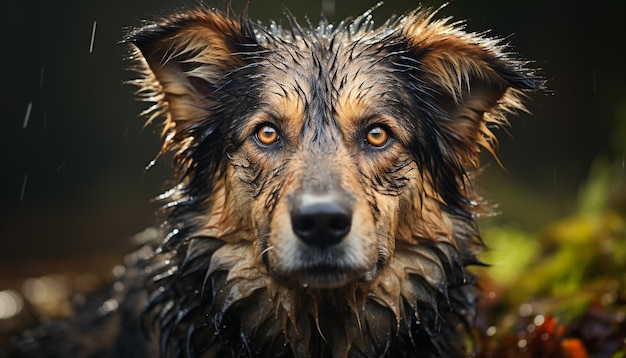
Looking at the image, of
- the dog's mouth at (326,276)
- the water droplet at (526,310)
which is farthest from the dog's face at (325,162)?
the water droplet at (526,310)

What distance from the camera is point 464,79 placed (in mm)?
4008

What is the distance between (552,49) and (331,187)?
943 cm

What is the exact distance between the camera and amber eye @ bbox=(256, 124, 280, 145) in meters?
3.75

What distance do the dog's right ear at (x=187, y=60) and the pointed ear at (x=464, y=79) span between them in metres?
1.02

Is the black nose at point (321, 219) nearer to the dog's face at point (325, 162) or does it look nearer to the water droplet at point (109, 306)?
the dog's face at point (325, 162)

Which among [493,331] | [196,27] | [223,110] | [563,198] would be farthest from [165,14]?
[563,198]

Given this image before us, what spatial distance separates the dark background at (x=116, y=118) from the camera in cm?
1109

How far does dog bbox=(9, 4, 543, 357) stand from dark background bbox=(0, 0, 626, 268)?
6.87m

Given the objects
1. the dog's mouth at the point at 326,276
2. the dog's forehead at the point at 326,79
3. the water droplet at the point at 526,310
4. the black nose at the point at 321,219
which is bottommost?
the water droplet at the point at 526,310

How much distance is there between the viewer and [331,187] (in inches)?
128

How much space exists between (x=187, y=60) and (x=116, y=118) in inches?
352

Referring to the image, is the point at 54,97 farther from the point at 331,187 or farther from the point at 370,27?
the point at 331,187

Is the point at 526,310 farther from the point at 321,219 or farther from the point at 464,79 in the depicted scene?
the point at 321,219

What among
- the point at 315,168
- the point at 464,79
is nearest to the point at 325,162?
the point at 315,168
